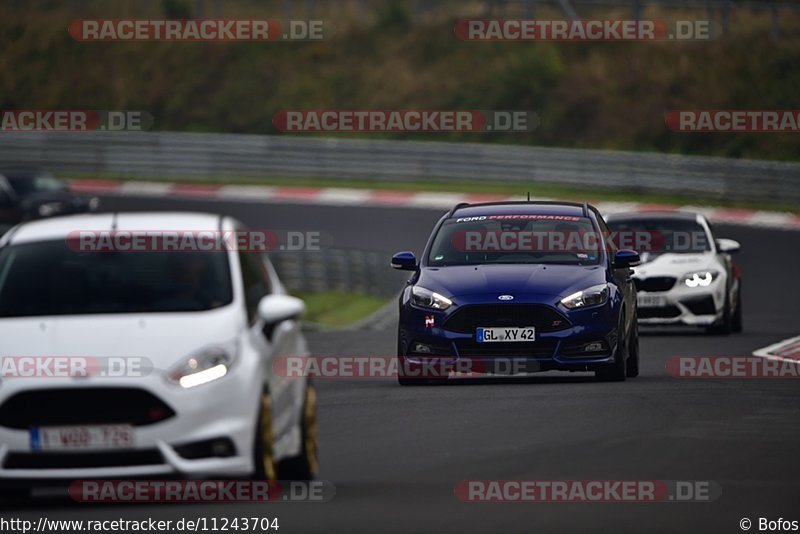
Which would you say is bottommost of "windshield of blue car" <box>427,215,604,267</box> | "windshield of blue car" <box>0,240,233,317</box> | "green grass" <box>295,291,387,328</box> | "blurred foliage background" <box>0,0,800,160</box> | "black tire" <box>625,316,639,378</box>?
"green grass" <box>295,291,387,328</box>

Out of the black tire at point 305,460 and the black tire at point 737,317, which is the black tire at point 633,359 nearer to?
the black tire at point 737,317

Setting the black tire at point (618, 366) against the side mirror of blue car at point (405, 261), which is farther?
the side mirror of blue car at point (405, 261)

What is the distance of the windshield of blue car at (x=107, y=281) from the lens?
32.3 feet

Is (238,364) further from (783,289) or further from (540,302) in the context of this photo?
(783,289)

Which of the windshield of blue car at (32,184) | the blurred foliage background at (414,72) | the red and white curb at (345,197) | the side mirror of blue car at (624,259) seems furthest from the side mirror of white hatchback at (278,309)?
the blurred foliage background at (414,72)

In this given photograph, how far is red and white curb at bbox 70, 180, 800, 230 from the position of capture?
38.3 m

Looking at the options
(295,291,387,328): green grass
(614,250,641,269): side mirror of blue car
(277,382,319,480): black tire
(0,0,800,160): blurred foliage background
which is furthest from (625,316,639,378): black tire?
(0,0,800,160): blurred foliage background

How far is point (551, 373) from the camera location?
57.8ft

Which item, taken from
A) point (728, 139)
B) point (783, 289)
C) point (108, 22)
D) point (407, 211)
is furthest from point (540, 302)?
point (108, 22)

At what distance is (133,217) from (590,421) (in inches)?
148

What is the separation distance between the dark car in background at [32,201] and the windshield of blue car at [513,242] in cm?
2343

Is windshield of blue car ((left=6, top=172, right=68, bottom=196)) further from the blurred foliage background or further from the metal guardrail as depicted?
the blurred foliage background

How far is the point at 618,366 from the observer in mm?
15516

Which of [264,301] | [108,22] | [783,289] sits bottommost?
[783,289]
